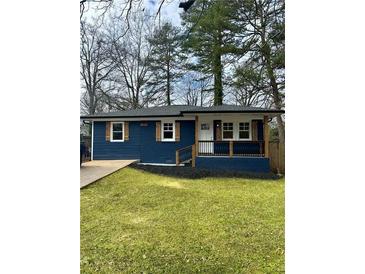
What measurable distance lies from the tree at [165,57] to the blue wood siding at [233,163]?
0.60m

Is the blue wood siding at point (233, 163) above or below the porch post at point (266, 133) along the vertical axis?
below

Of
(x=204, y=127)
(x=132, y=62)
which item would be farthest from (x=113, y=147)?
(x=204, y=127)

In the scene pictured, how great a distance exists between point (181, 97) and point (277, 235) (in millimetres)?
979

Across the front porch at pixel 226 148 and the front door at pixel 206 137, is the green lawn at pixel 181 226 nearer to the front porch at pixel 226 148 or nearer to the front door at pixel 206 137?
the front porch at pixel 226 148

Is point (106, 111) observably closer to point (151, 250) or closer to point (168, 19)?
point (168, 19)

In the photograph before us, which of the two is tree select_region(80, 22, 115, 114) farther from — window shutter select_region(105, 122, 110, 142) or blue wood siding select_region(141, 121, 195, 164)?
blue wood siding select_region(141, 121, 195, 164)

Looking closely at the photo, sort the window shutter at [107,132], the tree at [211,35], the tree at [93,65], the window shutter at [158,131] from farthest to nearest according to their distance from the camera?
the window shutter at [158,131] < the window shutter at [107,132] < the tree at [211,35] < the tree at [93,65]

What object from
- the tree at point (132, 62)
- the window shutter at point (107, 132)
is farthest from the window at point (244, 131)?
the window shutter at point (107, 132)

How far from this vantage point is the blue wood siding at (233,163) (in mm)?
1791

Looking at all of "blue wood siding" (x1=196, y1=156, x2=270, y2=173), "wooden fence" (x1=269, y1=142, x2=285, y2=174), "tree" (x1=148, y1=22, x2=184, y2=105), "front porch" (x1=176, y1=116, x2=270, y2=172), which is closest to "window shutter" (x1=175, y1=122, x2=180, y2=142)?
"front porch" (x1=176, y1=116, x2=270, y2=172)

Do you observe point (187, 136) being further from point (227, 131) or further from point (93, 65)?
point (93, 65)

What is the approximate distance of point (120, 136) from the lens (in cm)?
191

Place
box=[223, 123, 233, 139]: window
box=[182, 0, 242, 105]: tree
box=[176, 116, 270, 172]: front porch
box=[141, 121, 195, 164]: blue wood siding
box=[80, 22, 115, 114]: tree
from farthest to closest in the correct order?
1. box=[223, 123, 233, 139]: window
2. box=[141, 121, 195, 164]: blue wood siding
3. box=[176, 116, 270, 172]: front porch
4. box=[182, 0, 242, 105]: tree
5. box=[80, 22, 115, 114]: tree

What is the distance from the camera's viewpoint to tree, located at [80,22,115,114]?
142cm
